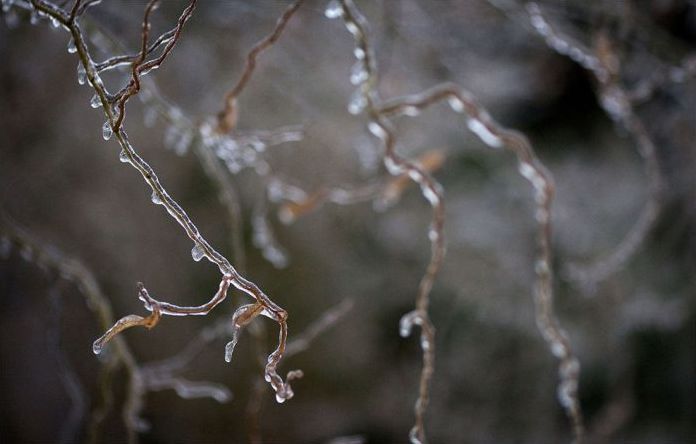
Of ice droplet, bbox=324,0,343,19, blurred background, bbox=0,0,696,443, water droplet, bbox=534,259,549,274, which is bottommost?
blurred background, bbox=0,0,696,443

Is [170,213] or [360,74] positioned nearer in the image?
[170,213]

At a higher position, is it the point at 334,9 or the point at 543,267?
the point at 334,9

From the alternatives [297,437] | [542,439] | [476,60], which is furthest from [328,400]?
[476,60]

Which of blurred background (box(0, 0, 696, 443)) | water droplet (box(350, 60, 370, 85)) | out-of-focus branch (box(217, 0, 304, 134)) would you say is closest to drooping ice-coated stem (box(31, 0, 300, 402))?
out-of-focus branch (box(217, 0, 304, 134))

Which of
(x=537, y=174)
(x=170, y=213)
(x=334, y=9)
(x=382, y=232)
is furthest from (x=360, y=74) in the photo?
(x=382, y=232)

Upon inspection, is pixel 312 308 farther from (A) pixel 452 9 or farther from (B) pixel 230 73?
(A) pixel 452 9

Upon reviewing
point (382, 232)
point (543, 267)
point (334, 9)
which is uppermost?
point (334, 9)

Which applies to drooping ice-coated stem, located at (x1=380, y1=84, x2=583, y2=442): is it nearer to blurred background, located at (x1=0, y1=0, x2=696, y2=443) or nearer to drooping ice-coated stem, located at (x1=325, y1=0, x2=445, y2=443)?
drooping ice-coated stem, located at (x1=325, y1=0, x2=445, y2=443)

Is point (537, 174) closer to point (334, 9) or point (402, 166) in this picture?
point (402, 166)
